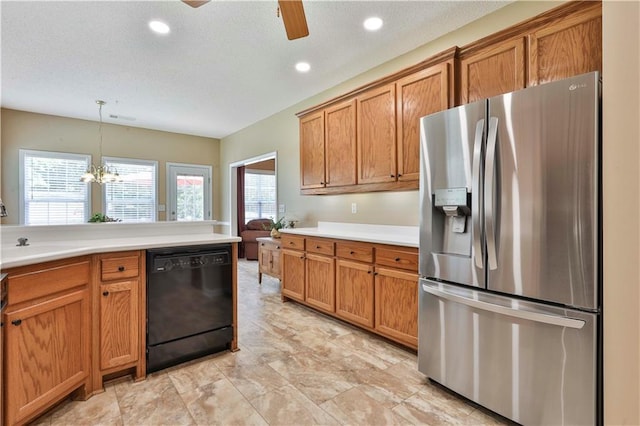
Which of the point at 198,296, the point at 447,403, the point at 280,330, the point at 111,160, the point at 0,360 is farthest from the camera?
the point at 111,160

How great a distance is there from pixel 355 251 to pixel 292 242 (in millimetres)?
1071

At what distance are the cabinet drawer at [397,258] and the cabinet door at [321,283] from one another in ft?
2.14

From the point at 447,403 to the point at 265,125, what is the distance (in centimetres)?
489

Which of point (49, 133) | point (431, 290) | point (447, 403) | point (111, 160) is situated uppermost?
point (49, 133)

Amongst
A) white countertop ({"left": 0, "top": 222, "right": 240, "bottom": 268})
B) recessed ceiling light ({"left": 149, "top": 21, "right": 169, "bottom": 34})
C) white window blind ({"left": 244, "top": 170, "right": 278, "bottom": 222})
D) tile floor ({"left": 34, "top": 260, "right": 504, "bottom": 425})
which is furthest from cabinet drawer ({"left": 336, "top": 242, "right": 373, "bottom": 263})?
white window blind ({"left": 244, "top": 170, "right": 278, "bottom": 222})

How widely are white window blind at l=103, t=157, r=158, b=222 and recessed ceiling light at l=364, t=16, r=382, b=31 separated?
5.29 meters

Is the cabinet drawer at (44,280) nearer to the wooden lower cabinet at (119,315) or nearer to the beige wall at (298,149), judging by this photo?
the wooden lower cabinet at (119,315)

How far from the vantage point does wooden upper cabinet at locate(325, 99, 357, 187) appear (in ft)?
11.0

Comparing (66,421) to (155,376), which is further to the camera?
(155,376)

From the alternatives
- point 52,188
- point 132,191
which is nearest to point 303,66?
point 132,191

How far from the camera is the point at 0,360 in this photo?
147 centimetres

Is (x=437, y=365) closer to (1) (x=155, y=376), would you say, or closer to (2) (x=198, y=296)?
(2) (x=198, y=296)
